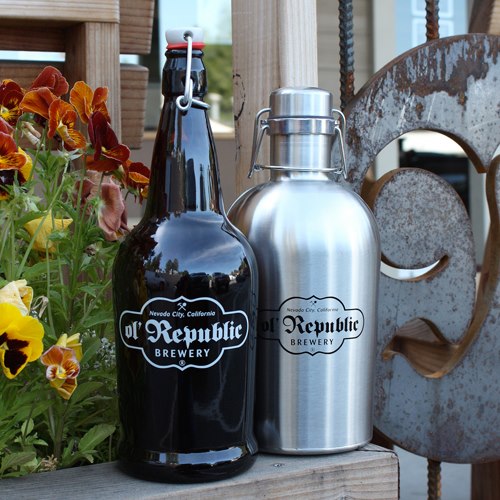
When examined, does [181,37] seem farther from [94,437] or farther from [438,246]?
[438,246]

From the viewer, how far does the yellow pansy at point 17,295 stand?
748mm

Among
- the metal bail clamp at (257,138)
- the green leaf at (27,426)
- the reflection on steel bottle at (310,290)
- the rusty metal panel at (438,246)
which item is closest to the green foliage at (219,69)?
the rusty metal panel at (438,246)

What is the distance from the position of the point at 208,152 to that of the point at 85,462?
359 millimetres

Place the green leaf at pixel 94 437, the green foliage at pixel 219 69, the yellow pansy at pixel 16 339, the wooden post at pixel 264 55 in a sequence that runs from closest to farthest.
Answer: the yellow pansy at pixel 16 339 < the green leaf at pixel 94 437 < the wooden post at pixel 264 55 < the green foliage at pixel 219 69

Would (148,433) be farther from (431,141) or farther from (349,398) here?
(431,141)

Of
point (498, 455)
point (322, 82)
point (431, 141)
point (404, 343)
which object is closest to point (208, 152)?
point (498, 455)

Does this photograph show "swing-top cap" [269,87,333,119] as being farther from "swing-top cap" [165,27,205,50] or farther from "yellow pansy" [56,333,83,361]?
"yellow pansy" [56,333,83,361]

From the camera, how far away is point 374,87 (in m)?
1.20

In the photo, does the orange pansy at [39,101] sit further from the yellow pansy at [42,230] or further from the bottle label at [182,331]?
the bottle label at [182,331]

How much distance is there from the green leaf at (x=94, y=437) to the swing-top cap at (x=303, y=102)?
37cm

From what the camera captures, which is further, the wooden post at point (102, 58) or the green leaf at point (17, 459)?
the wooden post at point (102, 58)

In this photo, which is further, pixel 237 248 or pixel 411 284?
pixel 411 284

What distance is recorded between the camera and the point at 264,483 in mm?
829

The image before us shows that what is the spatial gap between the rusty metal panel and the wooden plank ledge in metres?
0.35
